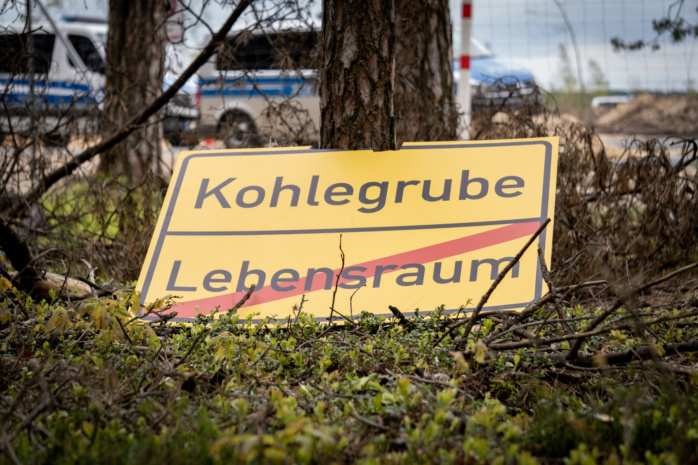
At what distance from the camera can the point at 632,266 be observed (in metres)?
3.85

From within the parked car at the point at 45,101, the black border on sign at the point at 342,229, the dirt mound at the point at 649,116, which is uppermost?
the parked car at the point at 45,101

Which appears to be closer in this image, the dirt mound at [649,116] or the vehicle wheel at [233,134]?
the vehicle wheel at [233,134]

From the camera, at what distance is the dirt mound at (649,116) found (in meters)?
13.0

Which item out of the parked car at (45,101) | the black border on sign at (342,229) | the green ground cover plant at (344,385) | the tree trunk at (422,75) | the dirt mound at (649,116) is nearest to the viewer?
the green ground cover plant at (344,385)

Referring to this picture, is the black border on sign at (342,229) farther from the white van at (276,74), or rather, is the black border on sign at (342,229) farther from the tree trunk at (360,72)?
the white van at (276,74)

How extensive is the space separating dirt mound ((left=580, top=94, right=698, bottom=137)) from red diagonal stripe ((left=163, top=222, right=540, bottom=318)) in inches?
434

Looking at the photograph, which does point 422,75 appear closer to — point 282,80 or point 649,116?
point 282,80

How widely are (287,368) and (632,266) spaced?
262 centimetres

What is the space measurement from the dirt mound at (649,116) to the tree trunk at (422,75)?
9263 mm

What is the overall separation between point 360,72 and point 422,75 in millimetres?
1370

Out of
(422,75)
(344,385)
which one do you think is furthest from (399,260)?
(422,75)

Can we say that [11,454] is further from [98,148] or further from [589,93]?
[589,93]

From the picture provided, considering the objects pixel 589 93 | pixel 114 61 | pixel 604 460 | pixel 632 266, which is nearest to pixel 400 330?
pixel 604 460

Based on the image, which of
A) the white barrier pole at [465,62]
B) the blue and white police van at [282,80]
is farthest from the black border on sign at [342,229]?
the white barrier pole at [465,62]
